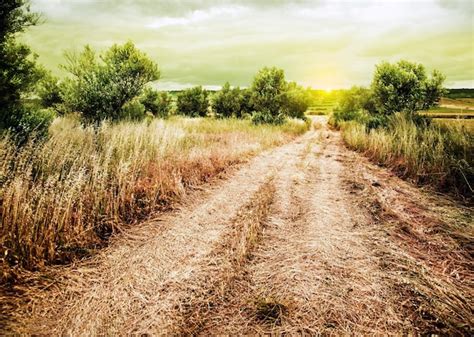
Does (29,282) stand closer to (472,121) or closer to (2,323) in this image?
(2,323)

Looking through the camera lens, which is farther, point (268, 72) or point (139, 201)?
point (268, 72)

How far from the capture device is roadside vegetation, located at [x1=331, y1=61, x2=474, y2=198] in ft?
18.4

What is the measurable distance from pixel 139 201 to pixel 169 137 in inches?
132

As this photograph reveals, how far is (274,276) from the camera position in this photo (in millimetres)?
2807

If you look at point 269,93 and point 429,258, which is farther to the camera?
point 269,93

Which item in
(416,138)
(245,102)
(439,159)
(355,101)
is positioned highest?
(355,101)

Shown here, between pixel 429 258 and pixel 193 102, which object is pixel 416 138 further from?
pixel 193 102

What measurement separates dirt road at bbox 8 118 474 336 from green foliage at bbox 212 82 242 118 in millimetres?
41747

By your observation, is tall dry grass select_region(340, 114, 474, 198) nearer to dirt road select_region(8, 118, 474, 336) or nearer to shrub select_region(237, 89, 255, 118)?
dirt road select_region(8, 118, 474, 336)

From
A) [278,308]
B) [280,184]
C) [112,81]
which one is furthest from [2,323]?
[112,81]

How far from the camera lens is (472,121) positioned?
6969mm

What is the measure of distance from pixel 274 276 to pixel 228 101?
147 ft

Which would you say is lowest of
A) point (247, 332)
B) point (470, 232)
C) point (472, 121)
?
point (247, 332)

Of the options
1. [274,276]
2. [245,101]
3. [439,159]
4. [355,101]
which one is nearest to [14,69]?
[274,276]
